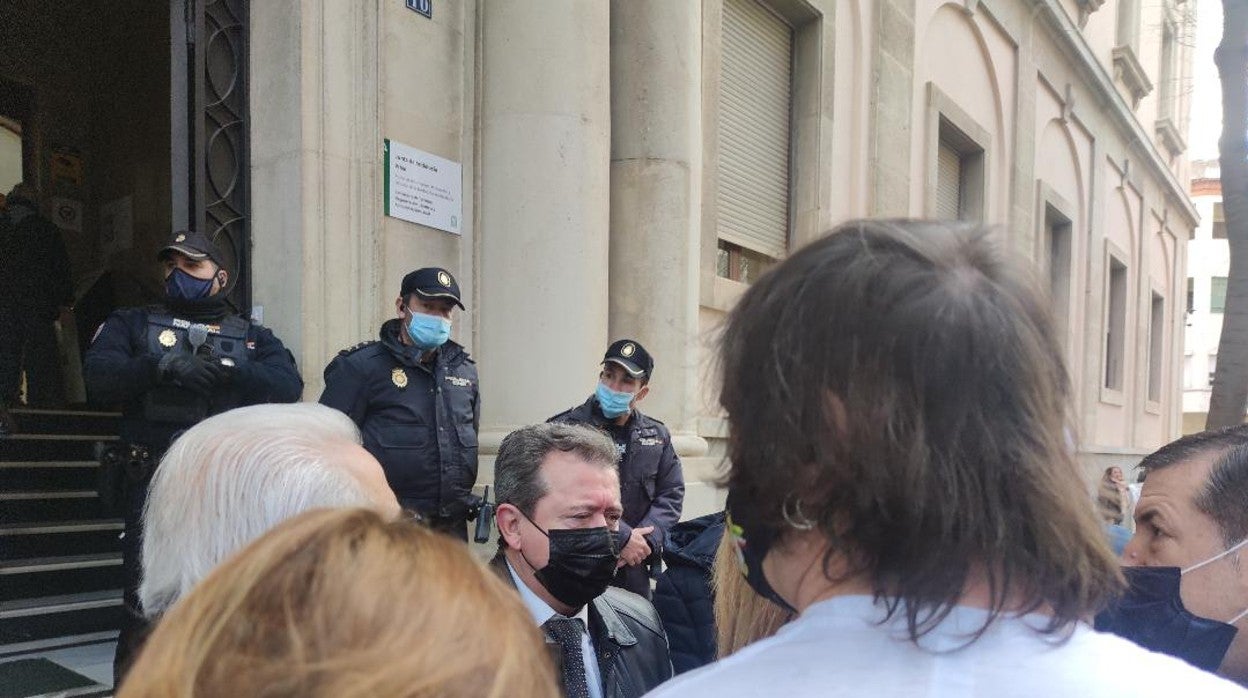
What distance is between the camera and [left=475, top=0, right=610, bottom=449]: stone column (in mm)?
5035

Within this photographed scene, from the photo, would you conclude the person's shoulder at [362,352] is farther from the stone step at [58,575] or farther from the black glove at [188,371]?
the stone step at [58,575]

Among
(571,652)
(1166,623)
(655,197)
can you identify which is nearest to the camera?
(1166,623)

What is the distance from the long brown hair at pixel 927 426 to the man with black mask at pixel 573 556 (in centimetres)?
138

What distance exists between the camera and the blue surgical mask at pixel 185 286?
3564mm

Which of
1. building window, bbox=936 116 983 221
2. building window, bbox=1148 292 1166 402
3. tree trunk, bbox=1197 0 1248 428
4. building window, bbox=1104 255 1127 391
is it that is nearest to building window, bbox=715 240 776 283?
tree trunk, bbox=1197 0 1248 428

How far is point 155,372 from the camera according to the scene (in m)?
3.33

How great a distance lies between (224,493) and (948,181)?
11.8 meters

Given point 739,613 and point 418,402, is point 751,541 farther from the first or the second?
point 418,402

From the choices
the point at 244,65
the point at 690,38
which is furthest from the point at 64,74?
the point at 690,38

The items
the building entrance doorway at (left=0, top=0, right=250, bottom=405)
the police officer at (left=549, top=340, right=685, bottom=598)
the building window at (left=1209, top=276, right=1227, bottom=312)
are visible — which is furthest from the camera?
the building window at (left=1209, top=276, right=1227, bottom=312)

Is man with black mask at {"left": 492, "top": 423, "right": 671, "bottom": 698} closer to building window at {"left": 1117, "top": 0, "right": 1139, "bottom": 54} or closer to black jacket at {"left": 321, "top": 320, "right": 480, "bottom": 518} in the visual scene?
black jacket at {"left": 321, "top": 320, "right": 480, "bottom": 518}

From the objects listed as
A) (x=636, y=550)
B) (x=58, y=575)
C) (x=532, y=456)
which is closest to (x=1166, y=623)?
(x=532, y=456)

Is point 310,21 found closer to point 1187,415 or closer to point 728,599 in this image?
point 728,599

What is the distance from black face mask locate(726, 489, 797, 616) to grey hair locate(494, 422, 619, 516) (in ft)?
4.42
